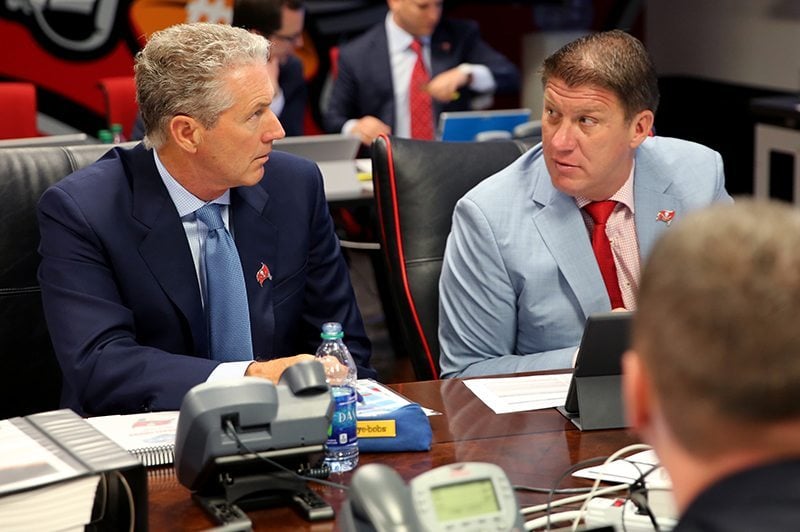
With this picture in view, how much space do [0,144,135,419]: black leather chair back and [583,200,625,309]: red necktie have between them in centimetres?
106

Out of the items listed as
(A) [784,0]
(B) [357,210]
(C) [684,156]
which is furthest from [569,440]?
(A) [784,0]

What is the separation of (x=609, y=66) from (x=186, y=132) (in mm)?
858

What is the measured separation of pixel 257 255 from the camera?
2.43 metres

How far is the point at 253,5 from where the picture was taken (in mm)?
4820

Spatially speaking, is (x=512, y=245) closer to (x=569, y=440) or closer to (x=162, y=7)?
(x=569, y=440)

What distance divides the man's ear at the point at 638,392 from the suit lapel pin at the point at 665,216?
163 cm

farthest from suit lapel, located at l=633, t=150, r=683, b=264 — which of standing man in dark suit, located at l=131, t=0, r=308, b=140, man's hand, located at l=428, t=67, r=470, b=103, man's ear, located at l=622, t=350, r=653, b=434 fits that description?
man's hand, located at l=428, t=67, r=470, b=103

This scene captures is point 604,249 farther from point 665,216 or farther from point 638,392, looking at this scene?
point 638,392

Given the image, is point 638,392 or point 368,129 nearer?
point 638,392

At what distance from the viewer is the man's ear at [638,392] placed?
94 centimetres

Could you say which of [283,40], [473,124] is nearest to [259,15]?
[283,40]

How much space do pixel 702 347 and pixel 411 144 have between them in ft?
6.17

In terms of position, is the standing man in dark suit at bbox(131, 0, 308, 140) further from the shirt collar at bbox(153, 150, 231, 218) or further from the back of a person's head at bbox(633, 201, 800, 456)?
the back of a person's head at bbox(633, 201, 800, 456)

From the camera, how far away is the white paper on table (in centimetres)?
204
